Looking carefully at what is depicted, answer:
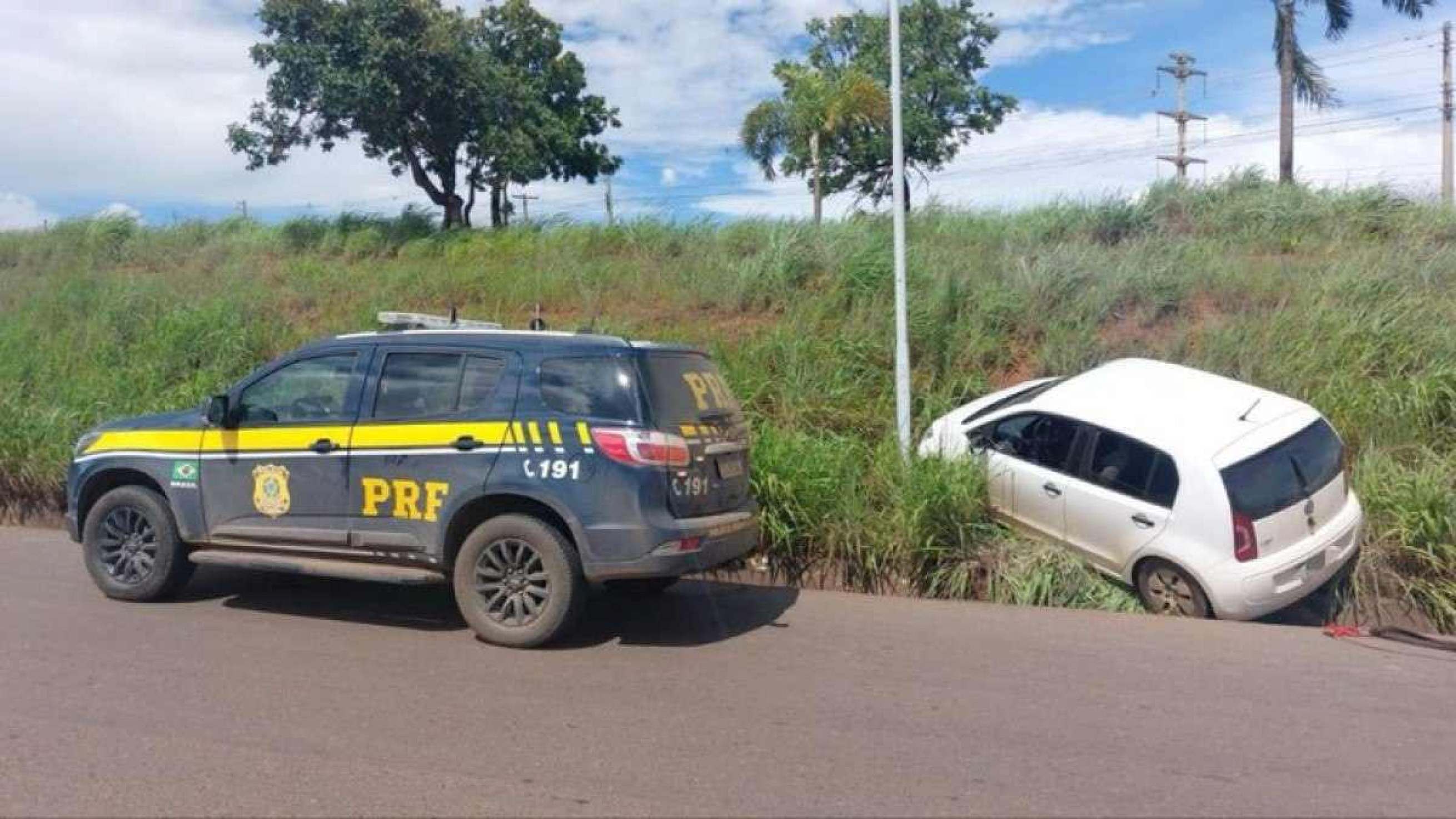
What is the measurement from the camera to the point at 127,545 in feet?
27.2

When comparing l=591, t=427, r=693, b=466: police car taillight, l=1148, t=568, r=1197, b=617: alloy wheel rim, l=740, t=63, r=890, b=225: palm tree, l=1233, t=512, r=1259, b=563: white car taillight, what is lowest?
l=1148, t=568, r=1197, b=617: alloy wheel rim

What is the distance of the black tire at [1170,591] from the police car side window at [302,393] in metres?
5.39

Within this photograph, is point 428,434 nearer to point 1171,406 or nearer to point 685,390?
point 685,390

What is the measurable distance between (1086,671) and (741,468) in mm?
2342

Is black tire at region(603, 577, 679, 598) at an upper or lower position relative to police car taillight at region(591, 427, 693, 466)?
lower

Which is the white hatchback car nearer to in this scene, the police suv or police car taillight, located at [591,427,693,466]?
the police suv

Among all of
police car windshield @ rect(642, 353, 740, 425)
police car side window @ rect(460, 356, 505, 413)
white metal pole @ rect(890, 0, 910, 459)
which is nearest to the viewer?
police car windshield @ rect(642, 353, 740, 425)

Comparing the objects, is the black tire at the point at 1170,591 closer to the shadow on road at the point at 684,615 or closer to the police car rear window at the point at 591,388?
the shadow on road at the point at 684,615

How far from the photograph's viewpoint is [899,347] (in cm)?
1071

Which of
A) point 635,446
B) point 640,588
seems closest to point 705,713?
point 635,446

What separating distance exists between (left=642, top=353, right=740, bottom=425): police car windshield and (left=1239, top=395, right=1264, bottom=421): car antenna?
3.51 metres

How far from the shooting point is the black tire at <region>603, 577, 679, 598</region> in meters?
8.32

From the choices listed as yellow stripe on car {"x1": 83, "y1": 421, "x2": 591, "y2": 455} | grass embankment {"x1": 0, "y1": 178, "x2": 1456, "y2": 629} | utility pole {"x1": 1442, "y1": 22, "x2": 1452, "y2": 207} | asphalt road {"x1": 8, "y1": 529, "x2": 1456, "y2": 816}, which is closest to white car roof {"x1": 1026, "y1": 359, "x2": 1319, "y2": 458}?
grass embankment {"x1": 0, "y1": 178, "x2": 1456, "y2": 629}

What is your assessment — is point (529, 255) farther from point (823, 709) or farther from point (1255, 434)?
point (823, 709)
